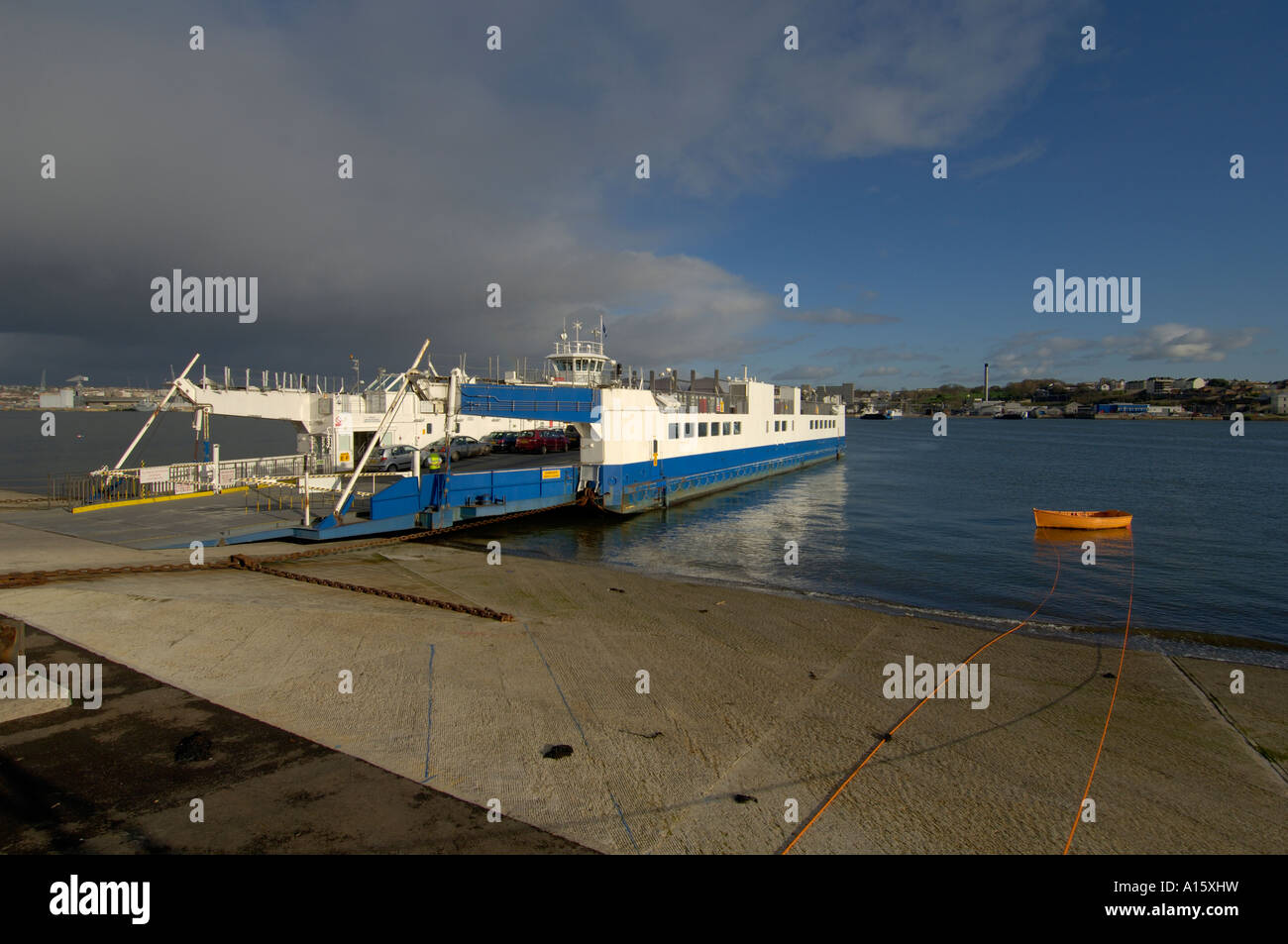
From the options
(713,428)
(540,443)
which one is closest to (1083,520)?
(713,428)

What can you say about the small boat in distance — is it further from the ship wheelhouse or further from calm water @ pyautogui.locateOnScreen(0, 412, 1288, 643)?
the ship wheelhouse

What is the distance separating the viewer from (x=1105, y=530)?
27.4 m

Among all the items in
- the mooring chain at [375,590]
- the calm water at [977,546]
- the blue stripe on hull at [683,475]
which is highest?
the blue stripe on hull at [683,475]

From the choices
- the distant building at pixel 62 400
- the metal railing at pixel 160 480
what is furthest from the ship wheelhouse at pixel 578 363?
the distant building at pixel 62 400

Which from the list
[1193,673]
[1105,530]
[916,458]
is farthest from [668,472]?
[916,458]

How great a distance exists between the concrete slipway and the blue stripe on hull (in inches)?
545

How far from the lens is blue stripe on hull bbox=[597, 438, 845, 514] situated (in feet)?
89.9

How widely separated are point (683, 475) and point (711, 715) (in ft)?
81.5

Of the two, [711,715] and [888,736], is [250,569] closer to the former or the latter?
[711,715]

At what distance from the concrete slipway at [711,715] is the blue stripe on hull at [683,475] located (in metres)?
13.8

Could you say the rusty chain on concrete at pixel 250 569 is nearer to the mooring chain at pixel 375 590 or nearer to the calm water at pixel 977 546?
the mooring chain at pixel 375 590

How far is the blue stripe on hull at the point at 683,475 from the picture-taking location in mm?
27406

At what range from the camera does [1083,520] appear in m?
27.2

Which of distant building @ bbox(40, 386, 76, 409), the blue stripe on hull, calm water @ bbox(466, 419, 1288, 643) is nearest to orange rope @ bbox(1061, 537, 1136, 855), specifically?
calm water @ bbox(466, 419, 1288, 643)
